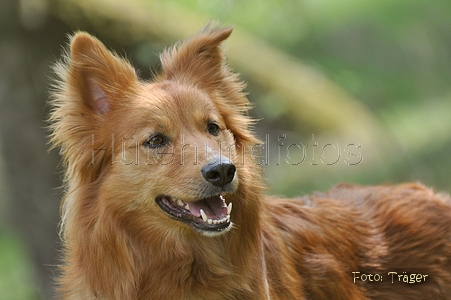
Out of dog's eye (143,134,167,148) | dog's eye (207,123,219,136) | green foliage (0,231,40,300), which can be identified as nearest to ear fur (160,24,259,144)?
dog's eye (207,123,219,136)

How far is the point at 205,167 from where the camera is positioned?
4.07m

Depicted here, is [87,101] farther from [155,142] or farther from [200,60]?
[200,60]

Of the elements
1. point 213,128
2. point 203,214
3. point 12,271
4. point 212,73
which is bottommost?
point 12,271

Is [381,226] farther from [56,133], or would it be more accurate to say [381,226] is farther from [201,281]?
[56,133]

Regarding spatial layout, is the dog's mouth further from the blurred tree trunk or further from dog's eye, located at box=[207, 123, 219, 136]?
the blurred tree trunk

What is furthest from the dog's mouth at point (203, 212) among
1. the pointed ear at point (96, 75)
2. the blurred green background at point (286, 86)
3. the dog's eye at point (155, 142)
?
the blurred green background at point (286, 86)

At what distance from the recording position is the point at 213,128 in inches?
180

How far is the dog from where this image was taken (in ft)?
13.8

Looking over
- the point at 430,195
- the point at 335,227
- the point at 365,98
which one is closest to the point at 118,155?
the point at 335,227

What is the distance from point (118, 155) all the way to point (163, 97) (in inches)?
20.7

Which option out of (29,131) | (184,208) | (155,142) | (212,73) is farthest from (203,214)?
(29,131)

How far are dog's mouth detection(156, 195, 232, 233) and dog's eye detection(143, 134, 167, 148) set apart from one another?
36 centimetres

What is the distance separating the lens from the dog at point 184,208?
420cm

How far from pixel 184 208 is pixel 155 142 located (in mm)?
501
